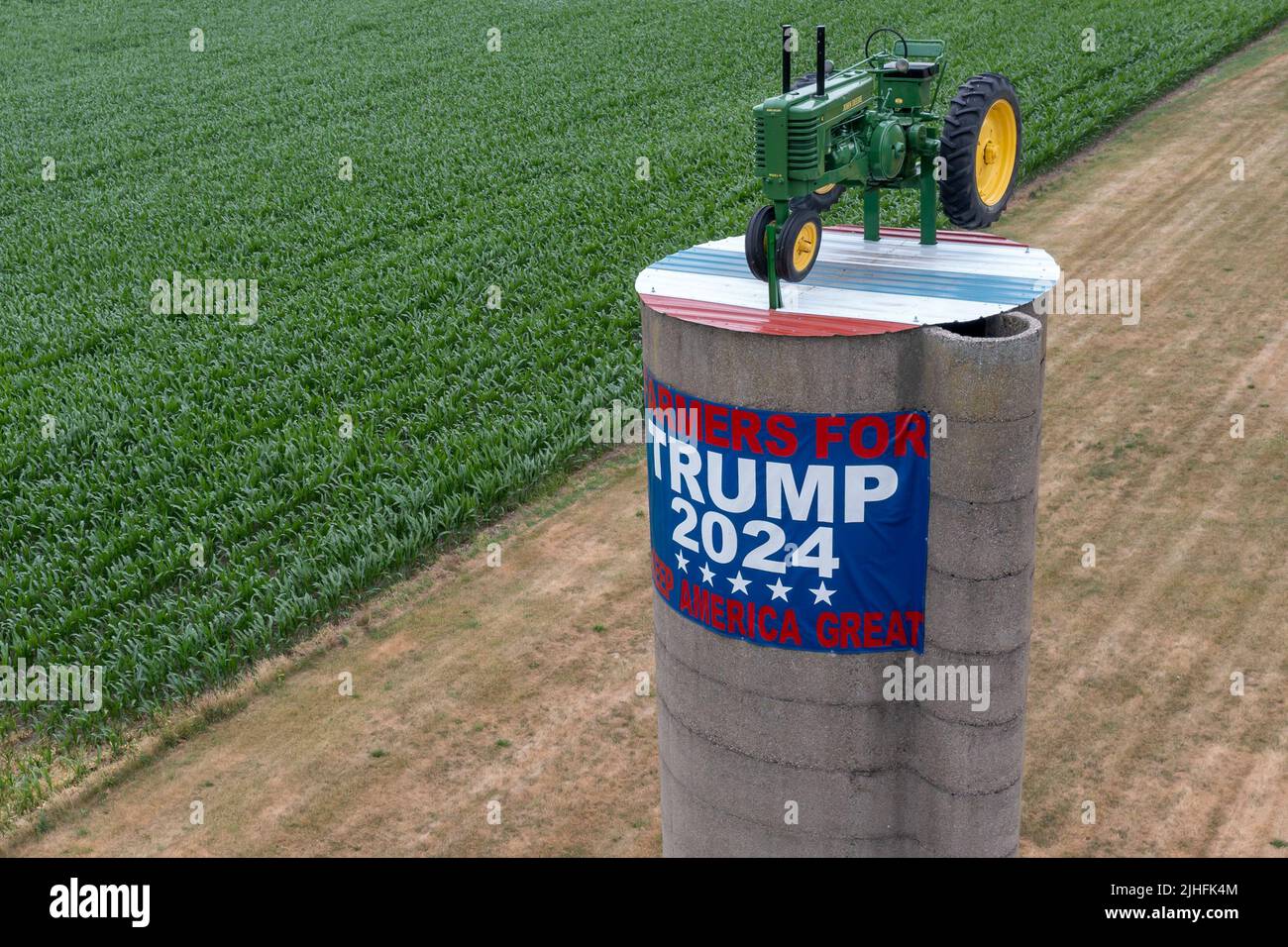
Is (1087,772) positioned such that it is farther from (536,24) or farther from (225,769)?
(536,24)

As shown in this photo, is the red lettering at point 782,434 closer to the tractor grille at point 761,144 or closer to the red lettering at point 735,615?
the red lettering at point 735,615

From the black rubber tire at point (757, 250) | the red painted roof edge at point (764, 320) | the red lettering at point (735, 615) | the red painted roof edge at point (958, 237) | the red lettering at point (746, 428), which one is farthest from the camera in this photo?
the red painted roof edge at point (958, 237)

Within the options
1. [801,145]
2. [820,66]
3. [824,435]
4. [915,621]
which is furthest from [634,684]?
[820,66]

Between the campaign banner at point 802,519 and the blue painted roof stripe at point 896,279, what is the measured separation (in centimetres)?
75

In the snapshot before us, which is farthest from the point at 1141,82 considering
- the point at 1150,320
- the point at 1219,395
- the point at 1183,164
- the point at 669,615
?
the point at 669,615

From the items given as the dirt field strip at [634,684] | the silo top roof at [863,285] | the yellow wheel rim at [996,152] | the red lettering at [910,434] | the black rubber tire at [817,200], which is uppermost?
the yellow wheel rim at [996,152]

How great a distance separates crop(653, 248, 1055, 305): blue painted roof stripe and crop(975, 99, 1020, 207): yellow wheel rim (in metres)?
0.90

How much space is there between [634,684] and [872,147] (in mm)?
4536

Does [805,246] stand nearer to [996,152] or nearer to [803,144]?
[803,144]

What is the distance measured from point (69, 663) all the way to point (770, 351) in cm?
682

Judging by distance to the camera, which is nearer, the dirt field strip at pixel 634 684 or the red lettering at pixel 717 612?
the red lettering at pixel 717 612

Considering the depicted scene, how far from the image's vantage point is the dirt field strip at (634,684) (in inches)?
334

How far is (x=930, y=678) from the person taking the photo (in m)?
6.23

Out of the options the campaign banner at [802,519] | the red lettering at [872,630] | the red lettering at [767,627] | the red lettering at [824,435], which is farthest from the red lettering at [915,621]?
the red lettering at [824,435]
